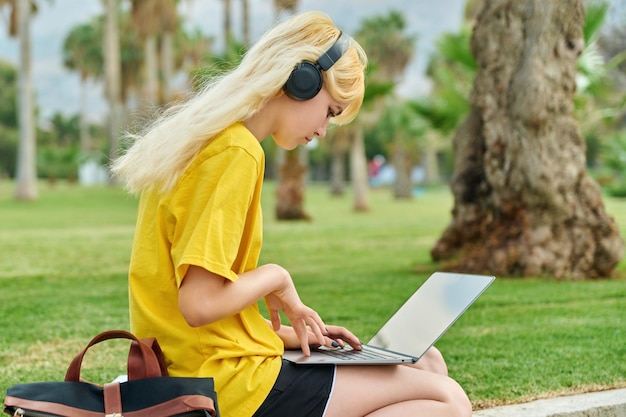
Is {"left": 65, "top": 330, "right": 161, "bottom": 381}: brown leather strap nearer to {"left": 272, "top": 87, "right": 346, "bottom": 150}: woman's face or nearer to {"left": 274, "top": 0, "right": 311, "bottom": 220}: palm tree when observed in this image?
{"left": 272, "top": 87, "right": 346, "bottom": 150}: woman's face

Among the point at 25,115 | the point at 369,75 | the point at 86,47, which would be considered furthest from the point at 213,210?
the point at 86,47

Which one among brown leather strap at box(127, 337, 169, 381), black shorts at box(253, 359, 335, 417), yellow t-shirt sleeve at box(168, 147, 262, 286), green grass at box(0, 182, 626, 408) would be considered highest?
yellow t-shirt sleeve at box(168, 147, 262, 286)

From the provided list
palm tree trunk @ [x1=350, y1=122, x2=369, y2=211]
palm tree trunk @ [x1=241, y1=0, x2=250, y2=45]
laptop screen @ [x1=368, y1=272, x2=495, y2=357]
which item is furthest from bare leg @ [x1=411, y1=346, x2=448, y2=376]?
palm tree trunk @ [x1=241, y1=0, x2=250, y2=45]

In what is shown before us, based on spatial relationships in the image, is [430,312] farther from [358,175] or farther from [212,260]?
[358,175]

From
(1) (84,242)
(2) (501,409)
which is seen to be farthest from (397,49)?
(2) (501,409)

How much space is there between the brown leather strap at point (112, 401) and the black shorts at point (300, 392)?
377 mm

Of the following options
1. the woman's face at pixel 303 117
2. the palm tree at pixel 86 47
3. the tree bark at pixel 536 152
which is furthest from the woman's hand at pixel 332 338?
the palm tree at pixel 86 47

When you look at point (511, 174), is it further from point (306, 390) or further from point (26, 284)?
point (306, 390)

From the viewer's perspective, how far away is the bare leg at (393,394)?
7.95 feet

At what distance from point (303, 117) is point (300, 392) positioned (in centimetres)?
76

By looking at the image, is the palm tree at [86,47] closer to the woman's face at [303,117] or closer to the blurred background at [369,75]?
the blurred background at [369,75]

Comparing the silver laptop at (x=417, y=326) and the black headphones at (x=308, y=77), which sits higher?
the black headphones at (x=308, y=77)

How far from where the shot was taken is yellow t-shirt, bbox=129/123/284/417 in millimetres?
2230

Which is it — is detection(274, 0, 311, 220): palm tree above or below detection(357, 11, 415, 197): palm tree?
below
